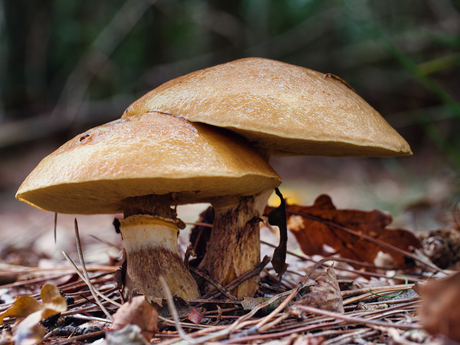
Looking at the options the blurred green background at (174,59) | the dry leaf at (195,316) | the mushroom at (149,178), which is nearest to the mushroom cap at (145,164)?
the mushroom at (149,178)

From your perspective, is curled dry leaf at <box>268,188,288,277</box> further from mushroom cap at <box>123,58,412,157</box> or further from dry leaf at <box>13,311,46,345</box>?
dry leaf at <box>13,311,46,345</box>

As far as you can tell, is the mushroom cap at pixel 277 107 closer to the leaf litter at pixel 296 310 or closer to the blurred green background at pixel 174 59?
the leaf litter at pixel 296 310

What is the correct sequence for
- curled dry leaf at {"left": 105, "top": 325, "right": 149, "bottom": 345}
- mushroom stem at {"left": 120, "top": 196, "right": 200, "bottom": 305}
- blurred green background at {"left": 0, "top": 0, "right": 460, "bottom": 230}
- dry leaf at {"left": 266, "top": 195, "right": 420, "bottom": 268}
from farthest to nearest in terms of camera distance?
blurred green background at {"left": 0, "top": 0, "right": 460, "bottom": 230} → dry leaf at {"left": 266, "top": 195, "right": 420, "bottom": 268} → mushroom stem at {"left": 120, "top": 196, "right": 200, "bottom": 305} → curled dry leaf at {"left": 105, "top": 325, "right": 149, "bottom": 345}

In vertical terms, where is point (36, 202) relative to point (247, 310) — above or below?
above

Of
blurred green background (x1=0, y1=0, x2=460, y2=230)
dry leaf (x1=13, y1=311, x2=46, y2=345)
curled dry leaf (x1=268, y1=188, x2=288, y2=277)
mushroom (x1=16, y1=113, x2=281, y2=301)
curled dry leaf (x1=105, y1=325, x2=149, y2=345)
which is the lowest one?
curled dry leaf (x1=105, y1=325, x2=149, y2=345)

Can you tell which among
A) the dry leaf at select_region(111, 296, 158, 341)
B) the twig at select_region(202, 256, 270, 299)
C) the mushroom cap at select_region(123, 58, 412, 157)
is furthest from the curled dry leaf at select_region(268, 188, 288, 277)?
the dry leaf at select_region(111, 296, 158, 341)

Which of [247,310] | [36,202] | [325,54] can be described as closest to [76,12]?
[325,54]

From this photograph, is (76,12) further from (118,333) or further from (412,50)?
(118,333)
